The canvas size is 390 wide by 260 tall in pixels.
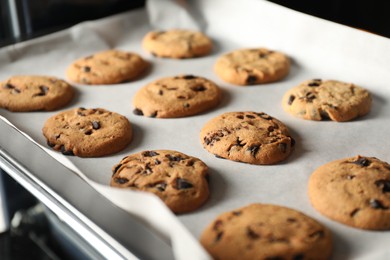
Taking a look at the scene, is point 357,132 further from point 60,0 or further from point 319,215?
point 60,0

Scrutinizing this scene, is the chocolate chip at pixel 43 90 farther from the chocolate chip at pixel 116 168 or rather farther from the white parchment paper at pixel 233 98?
the chocolate chip at pixel 116 168

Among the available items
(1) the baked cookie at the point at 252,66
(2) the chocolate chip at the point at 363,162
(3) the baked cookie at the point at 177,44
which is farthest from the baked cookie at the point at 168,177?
(3) the baked cookie at the point at 177,44

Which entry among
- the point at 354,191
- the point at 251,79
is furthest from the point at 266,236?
the point at 251,79

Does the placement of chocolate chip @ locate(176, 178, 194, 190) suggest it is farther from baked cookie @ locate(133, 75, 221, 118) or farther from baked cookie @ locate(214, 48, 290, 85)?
baked cookie @ locate(214, 48, 290, 85)

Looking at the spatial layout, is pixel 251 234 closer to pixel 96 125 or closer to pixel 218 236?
pixel 218 236

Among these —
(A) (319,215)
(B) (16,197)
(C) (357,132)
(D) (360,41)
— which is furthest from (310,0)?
(B) (16,197)

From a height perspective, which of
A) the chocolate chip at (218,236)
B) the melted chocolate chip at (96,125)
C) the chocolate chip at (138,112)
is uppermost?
the chocolate chip at (218,236)
